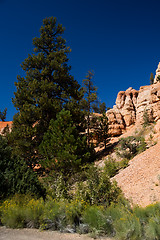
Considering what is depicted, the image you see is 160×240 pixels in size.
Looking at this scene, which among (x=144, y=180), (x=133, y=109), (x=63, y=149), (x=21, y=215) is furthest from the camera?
(x=133, y=109)

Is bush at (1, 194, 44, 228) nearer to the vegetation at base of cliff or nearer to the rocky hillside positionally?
the vegetation at base of cliff

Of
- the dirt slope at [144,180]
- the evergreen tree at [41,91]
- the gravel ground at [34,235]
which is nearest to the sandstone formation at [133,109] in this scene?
the evergreen tree at [41,91]

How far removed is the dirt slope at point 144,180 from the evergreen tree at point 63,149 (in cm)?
431

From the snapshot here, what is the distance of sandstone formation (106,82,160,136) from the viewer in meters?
27.0

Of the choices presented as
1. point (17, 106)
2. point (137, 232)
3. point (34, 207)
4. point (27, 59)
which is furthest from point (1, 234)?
point (27, 59)

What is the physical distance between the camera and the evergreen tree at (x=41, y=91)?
17547mm

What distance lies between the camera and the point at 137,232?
14.4 ft

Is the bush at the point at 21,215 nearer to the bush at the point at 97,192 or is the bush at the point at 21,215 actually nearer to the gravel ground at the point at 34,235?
the gravel ground at the point at 34,235

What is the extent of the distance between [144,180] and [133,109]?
24.7 m

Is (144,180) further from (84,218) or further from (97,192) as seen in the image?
(84,218)

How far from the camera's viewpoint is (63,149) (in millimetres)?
14609

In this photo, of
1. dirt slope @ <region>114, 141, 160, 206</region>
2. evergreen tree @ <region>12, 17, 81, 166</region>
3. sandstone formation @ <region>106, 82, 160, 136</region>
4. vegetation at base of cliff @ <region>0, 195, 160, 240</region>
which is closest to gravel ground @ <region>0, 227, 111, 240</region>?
vegetation at base of cliff @ <region>0, 195, 160, 240</region>

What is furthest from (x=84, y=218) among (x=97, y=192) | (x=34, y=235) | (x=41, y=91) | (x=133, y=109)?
(x=133, y=109)

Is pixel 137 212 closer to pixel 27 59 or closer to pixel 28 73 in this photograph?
pixel 28 73
